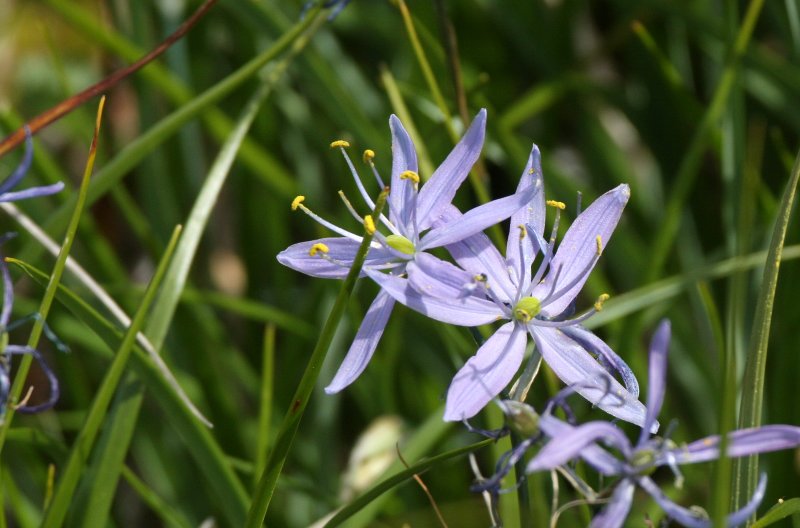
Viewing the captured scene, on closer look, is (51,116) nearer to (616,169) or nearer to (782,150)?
(782,150)

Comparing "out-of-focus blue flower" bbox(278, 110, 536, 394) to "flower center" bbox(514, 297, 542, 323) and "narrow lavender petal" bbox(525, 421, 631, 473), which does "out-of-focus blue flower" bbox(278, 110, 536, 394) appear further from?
"narrow lavender petal" bbox(525, 421, 631, 473)

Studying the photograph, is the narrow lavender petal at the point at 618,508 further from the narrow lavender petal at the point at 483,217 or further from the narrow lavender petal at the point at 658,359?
the narrow lavender petal at the point at 483,217

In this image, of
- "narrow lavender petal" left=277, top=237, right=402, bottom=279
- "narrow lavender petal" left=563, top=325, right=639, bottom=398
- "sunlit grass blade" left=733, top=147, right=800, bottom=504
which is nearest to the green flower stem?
"narrow lavender petal" left=277, top=237, right=402, bottom=279

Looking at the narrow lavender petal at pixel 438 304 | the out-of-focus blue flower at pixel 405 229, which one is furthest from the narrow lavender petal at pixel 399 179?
the narrow lavender petal at pixel 438 304

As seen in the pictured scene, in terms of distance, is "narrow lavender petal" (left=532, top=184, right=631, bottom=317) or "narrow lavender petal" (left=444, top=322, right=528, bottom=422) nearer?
"narrow lavender petal" (left=444, top=322, right=528, bottom=422)

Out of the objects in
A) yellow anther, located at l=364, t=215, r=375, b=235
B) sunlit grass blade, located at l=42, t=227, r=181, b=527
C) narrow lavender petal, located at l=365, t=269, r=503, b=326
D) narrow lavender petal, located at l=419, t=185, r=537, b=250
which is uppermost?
yellow anther, located at l=364, t=215, r=375, b=235

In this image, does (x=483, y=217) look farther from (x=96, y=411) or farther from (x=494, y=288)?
(x=96, y=411)

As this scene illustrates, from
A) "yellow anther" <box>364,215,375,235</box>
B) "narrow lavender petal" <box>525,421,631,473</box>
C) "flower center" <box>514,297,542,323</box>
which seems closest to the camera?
"narrow lavender petal" <box>525,421,631,473</box>

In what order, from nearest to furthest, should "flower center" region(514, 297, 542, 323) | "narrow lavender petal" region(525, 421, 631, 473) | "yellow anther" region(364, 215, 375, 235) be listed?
"narrow lavender petal" region(525, 421, 631, 473), "yellow anther" region(364, 215, 375, 235), "flower center" region(514, 297, 542, 323)
